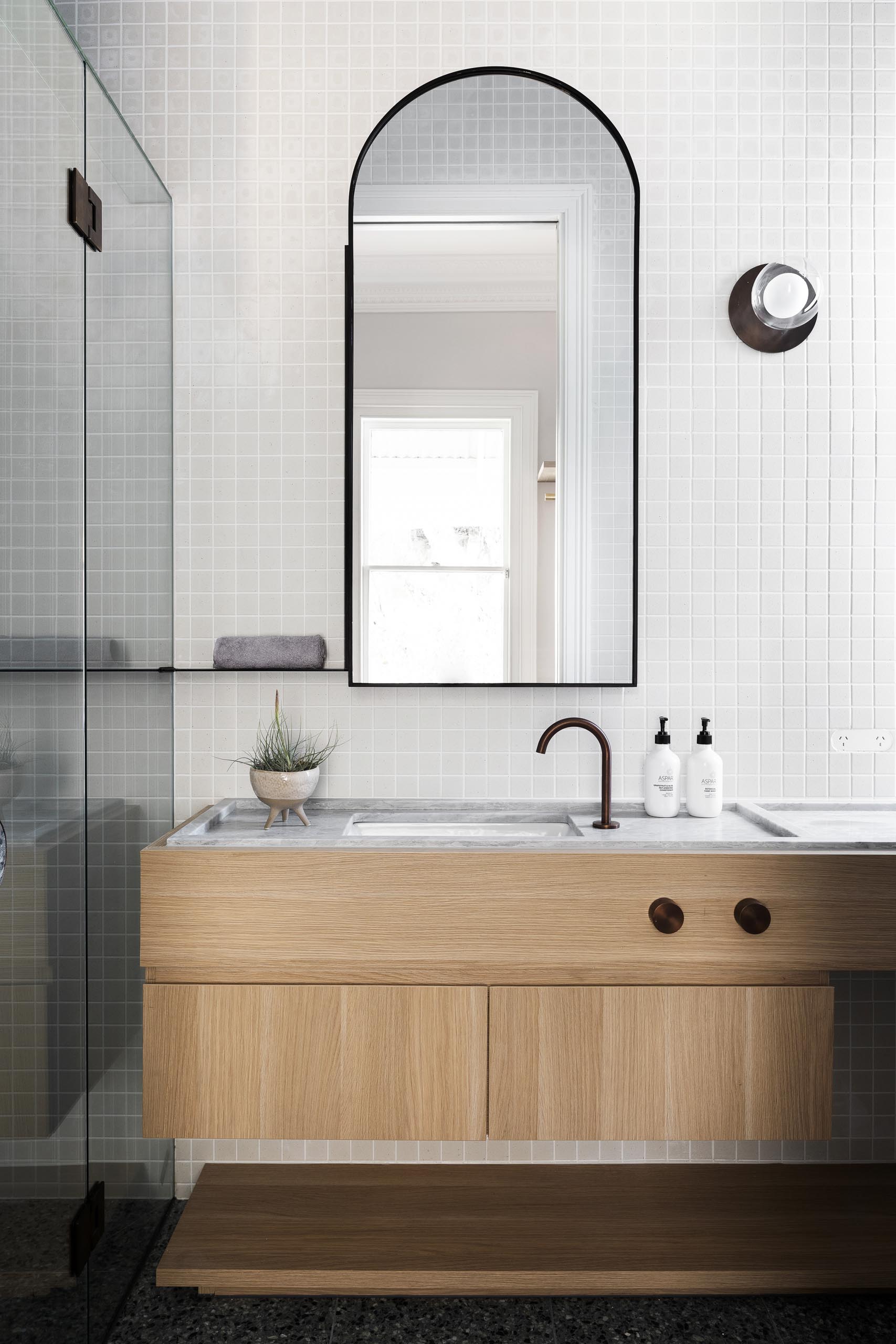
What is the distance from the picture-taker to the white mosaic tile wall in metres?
1.84

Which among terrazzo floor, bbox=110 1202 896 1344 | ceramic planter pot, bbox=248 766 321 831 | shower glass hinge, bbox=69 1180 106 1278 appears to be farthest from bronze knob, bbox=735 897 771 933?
shower glass hinge, bbox=69 1180 106 1278

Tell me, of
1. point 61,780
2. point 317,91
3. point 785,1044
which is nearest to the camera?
point 61,780

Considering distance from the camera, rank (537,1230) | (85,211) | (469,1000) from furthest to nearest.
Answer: (537,1230) < (469,1000) < (85,211)

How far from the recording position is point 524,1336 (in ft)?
4.92

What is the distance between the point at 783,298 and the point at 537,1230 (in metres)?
1.91

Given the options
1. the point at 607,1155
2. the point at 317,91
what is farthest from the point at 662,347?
the point at 607,1155

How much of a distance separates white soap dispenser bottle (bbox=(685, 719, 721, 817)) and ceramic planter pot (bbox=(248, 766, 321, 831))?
0.78 meters

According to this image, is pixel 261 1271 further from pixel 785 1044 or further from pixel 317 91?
pixel 317 91

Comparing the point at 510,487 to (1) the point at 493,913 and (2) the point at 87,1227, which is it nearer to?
(1) the point at 493,913

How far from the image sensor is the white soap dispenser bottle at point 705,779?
177 cm

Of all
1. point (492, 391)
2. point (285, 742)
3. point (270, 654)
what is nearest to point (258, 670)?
point (270, 654)

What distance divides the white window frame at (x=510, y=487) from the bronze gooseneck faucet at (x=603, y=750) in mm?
189

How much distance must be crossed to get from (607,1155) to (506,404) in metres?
1.62

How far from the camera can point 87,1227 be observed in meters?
1.38
